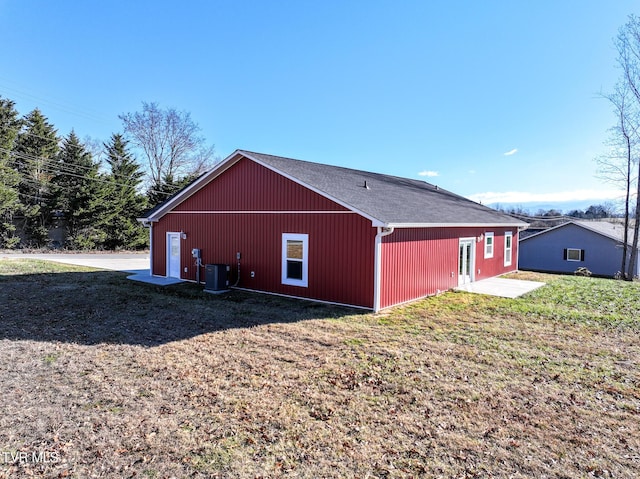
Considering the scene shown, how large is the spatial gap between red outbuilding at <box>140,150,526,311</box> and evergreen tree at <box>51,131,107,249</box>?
16.0 metres

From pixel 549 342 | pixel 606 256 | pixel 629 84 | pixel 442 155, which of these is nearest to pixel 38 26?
pixel 549 342

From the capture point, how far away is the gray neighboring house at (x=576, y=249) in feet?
92.3

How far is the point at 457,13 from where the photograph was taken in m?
12.3

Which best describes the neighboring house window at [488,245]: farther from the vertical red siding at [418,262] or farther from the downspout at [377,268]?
the downspout at [377,268]

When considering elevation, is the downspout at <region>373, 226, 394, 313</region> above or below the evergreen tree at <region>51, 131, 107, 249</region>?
below

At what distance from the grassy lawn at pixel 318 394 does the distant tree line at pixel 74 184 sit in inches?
849

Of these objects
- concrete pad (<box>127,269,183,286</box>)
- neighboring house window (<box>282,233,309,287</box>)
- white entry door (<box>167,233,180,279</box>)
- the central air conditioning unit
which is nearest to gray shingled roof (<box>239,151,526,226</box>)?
neighboring house window (<box>282,233,309,287</box>)

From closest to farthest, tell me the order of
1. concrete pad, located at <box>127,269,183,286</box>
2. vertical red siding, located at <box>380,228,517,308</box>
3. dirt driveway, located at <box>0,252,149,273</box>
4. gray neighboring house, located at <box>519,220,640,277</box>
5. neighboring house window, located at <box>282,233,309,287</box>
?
vertical red siding, located at <box>380,228,517,308</box>
neighboring house window, located at <box>282,233,309,287</box>
concrete pad, located at <box>127,269,183,286</box>
dirt driveway, located at <box>0,252,149,273</box>
gray neighboring house, located at <box>519,220,640,277</box>

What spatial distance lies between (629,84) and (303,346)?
86.1ft

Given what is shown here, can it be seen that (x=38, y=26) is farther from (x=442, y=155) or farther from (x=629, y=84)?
(x=629, y=84)

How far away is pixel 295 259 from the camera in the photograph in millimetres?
10727

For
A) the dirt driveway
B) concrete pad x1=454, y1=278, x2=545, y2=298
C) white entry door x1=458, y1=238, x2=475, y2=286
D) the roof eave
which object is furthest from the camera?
the dirt driveway

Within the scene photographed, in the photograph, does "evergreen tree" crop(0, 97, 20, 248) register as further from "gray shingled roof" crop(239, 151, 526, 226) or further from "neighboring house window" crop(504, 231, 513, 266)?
"neighboring house window" crop(504, 231, 513, 266)

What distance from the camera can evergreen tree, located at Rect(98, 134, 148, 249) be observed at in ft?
93.5
